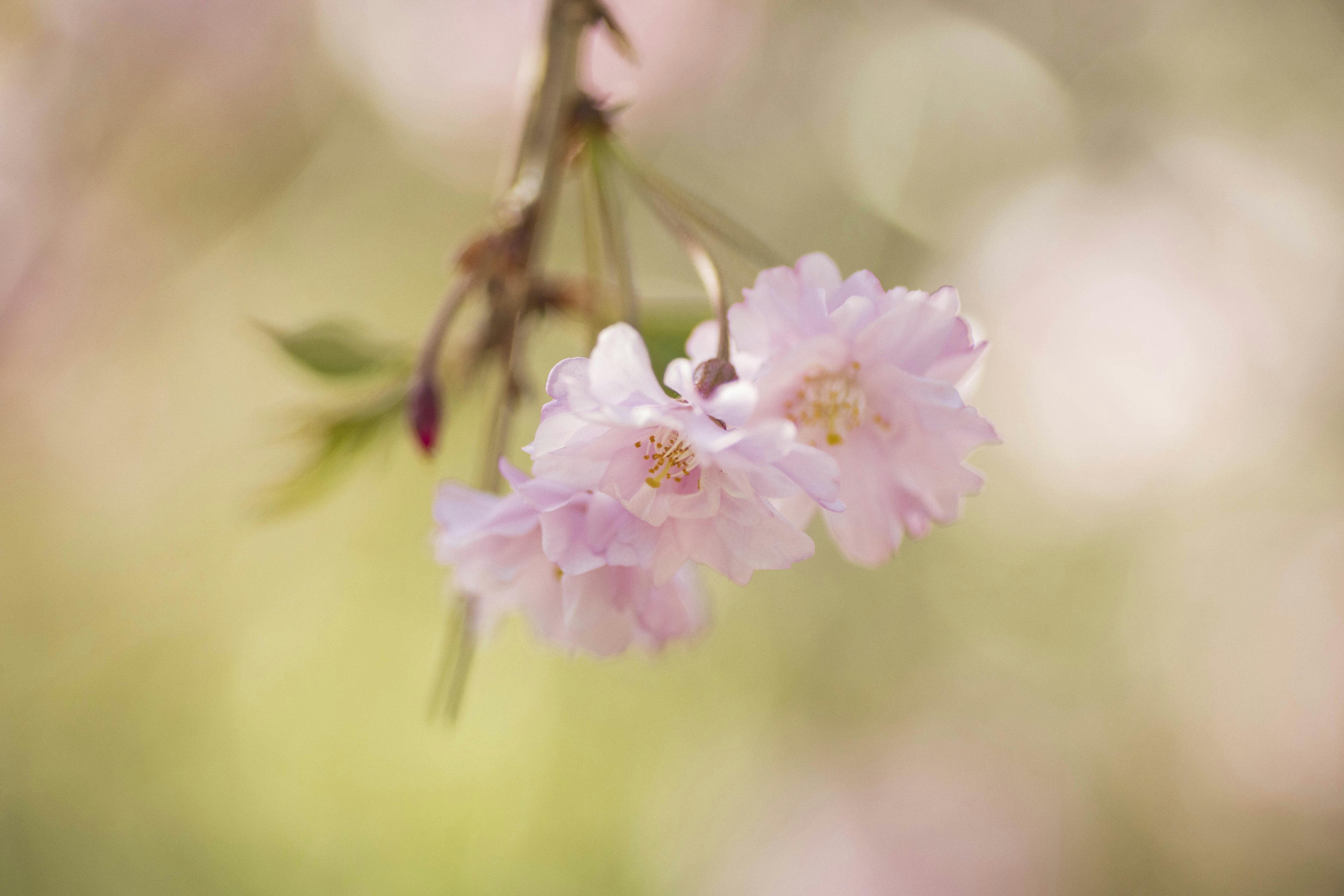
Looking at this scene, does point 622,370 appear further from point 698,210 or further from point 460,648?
point 460,648

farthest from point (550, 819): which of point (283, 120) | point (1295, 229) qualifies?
point (1295, 229)

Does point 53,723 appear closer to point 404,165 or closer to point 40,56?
point 40,56

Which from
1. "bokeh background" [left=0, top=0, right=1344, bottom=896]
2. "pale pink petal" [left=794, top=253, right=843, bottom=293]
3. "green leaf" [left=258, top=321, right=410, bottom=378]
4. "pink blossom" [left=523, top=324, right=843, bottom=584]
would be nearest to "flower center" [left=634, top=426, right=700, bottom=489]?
"pink blossom" [left=523, top=324, right=843, bottom=584]

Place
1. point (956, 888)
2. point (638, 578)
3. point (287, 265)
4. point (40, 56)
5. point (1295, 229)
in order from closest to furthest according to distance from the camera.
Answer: point (638, 578), point (40, 56), point (1295, 229), point (956, 888), point (287, 265)

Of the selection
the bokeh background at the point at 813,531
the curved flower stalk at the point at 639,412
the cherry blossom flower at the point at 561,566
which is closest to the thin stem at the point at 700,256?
the curved flower stalk at the point at 639,412

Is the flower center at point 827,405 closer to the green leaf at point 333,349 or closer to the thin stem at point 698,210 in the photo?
the thin stem at point 698,210

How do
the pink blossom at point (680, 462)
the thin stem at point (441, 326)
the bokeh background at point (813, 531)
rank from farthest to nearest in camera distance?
the bokeh background at point (813, 531) < the thin stem at point (441, 326) < the pink blossom at point (680, 462)

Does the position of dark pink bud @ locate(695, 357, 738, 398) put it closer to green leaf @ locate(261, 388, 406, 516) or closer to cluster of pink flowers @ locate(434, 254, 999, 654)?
cluster of pink flowers @ locate(434, 254, 999, 654)
